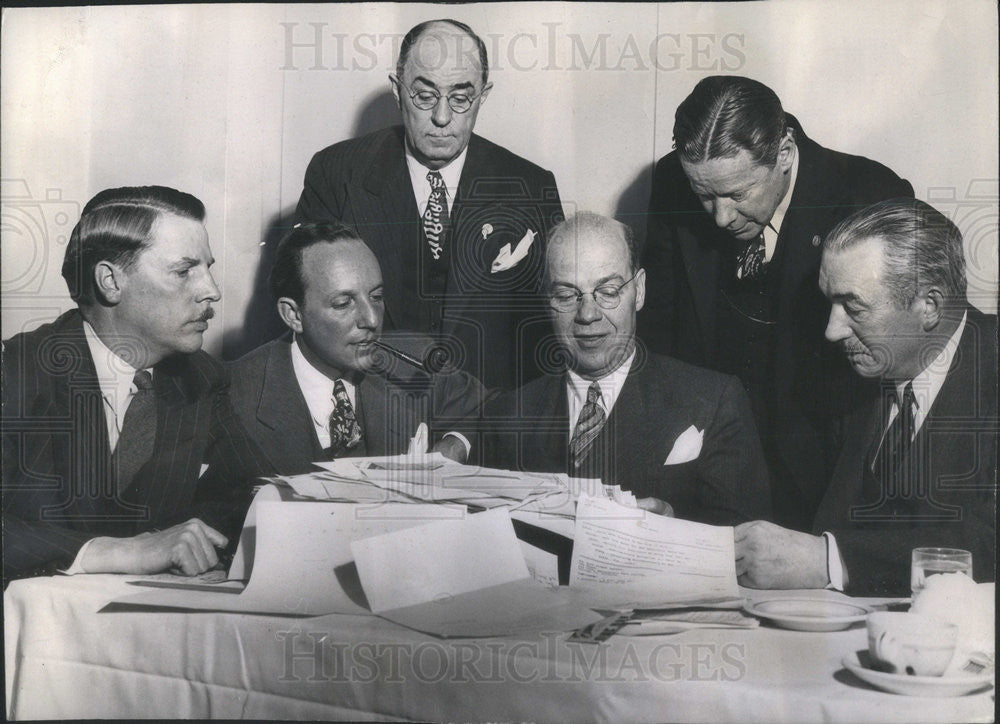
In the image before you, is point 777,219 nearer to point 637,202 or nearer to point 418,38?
point 637,202

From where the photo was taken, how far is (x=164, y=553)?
3732 mm

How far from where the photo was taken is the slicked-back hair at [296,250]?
378 cm

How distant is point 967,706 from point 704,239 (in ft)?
5.37

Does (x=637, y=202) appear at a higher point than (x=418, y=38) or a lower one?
lower

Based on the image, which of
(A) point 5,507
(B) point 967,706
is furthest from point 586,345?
(A) point 5,507

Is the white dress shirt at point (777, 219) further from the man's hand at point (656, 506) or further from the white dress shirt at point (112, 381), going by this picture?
the white dress shirt at point (112, 381)

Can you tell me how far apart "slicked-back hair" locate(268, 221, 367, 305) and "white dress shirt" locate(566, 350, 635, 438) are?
2.81 ft

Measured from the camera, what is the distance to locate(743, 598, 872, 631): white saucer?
3273 millimetres

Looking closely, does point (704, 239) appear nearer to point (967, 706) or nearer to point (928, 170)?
point (928, 170)

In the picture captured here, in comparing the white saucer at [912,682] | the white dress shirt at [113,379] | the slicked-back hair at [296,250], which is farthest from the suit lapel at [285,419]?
the white saucer at [912,682]

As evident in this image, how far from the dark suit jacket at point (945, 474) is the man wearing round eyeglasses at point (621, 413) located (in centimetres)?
30

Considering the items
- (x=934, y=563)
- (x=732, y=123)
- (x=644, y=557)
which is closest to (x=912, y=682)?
(x=934, y=563)

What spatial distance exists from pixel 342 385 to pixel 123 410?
0.75 m

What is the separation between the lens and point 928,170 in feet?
12.3
